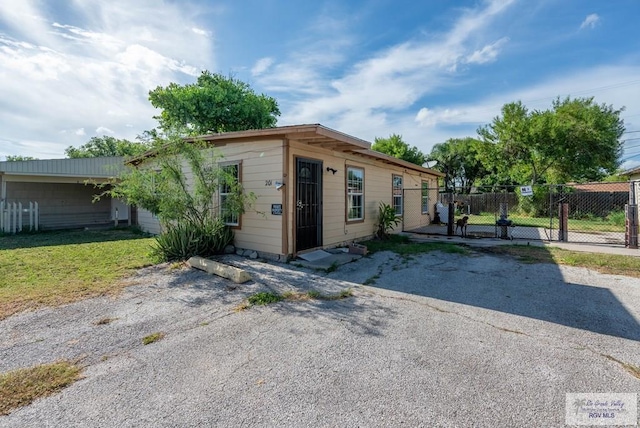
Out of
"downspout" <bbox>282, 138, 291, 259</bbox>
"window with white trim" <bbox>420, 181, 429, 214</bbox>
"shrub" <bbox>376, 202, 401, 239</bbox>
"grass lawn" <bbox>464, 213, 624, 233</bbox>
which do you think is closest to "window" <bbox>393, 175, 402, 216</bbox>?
"shrub" <bbox>376, 202, 401, 239</bbox>

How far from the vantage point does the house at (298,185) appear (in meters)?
6.46

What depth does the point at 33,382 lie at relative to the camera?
2.36m

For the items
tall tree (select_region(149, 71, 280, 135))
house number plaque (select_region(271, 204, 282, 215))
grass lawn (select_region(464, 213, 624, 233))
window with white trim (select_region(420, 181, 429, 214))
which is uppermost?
tall tree (select_region(149, 71, 280, 135))

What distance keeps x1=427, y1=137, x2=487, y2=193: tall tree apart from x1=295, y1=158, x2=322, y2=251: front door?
2358 cm

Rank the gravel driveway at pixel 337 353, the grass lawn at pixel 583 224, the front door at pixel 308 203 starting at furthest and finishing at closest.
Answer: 1. the grass lawn at pixel 583 224
2. the front door at pixel 308 203
3. the gravel driveway at pixel 337 353

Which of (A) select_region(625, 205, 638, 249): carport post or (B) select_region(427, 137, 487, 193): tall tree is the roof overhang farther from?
(B) select_region(427, 137, 487, 193): tall tree

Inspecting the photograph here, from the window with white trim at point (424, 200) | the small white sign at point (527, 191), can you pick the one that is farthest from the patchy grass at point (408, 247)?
the window with white trim at point (424, 200)

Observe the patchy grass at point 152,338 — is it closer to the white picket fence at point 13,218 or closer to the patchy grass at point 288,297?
the patchy grass at point 288,297

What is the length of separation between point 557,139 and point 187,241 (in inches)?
879

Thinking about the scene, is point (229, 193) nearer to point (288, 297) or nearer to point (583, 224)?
point (288, 297)

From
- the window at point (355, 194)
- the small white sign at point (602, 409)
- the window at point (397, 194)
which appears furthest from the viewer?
the window at point (397, 194)

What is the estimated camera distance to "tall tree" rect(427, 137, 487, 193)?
2772 cm

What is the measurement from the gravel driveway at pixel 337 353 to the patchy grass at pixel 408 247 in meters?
2.75

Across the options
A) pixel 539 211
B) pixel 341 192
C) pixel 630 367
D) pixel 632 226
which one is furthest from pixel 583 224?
pixel 630 367
